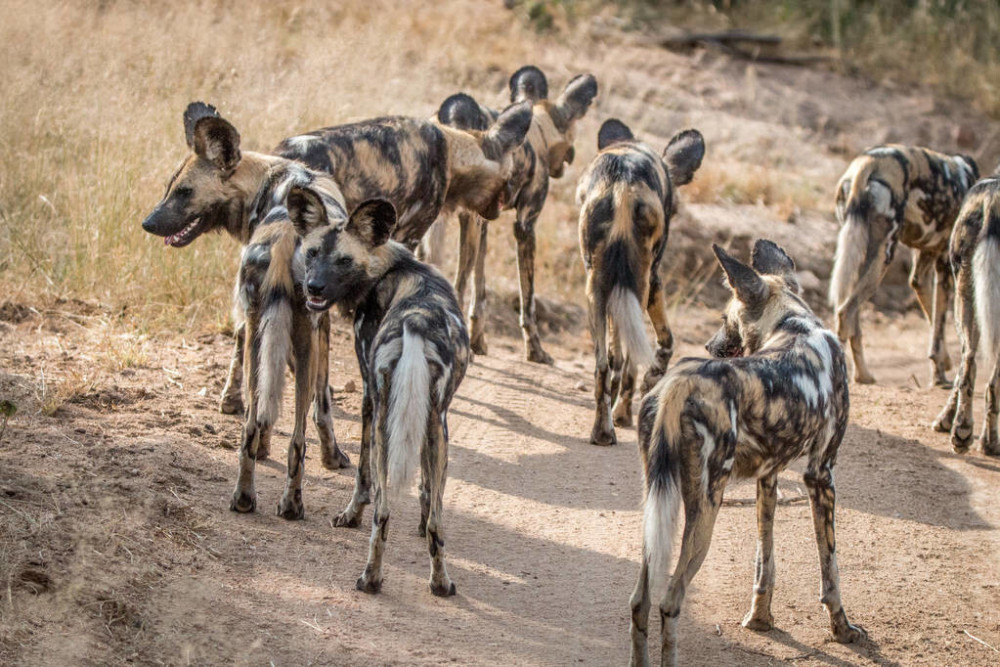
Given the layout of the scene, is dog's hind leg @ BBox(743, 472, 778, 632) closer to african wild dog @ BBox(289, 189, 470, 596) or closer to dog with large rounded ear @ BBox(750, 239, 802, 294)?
dog with large rounded ear @ BBox(750, 239, 802, 294)

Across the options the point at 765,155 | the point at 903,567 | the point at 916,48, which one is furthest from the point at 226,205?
the point at 916,48

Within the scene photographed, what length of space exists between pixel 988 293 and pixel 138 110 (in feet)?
14.6

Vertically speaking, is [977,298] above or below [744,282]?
below

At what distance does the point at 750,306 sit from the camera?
374cm

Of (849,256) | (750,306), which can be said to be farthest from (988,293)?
(750,306)

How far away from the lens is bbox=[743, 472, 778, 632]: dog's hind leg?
350 centimetres

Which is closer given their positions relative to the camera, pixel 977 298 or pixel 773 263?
pixel 773 263

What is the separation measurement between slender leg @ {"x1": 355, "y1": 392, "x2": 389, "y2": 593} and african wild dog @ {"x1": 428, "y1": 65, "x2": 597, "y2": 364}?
265cm

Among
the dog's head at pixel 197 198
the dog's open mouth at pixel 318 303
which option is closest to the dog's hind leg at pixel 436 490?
the dog's open mouth at pixel 318 303

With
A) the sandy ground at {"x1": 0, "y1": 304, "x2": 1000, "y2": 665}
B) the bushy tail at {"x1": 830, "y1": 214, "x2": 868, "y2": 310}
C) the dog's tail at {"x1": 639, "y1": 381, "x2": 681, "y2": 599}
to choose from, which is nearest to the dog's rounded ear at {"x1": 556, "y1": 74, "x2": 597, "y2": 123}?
the bushy tail at {"x1": 830, "y1": 214, "x2": 868, "y2": 310}

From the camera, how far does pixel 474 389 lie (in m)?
5.82

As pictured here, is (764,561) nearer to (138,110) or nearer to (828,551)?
(828,551)

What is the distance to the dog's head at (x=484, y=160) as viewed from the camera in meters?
5.50

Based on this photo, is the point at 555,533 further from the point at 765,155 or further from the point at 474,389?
the point at 765,155
